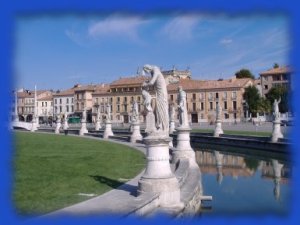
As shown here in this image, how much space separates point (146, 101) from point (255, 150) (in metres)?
20.1

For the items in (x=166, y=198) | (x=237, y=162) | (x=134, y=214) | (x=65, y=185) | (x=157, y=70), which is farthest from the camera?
(x=237, y=162)

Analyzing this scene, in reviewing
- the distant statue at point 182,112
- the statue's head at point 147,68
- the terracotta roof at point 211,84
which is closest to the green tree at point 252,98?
the terracotta roof at point 211,84

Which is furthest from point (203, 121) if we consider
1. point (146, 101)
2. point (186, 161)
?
Result: point (146, 101)

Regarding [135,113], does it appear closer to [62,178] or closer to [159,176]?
[62,178]

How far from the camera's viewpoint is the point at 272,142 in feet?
87.8

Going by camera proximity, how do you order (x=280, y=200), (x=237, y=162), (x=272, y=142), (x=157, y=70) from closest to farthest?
(x=157, y=70) < (x=280, y=200) < (x=237, y=162) < (x=272, y=142)

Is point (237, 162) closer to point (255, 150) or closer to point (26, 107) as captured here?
point (255, 150)

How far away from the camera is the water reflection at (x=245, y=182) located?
481 inches

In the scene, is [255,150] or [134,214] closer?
[134,214]

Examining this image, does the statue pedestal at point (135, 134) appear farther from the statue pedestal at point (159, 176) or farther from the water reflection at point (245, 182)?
the statue pedestal at point (159, 176)

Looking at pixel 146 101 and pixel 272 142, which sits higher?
pixel 146 101

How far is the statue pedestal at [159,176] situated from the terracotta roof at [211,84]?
225 feet

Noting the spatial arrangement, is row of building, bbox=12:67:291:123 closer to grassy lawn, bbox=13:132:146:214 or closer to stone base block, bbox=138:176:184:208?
grassy lawn, bbox=13:132:146:214

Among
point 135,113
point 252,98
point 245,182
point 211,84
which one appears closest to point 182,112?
point 245,182
